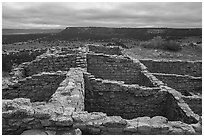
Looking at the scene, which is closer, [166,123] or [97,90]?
[166,123]

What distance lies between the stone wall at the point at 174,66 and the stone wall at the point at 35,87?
25.9 feet

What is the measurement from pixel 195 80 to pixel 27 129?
9694 millimetres

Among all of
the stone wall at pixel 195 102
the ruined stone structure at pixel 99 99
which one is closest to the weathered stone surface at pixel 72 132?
the ruined stone structure at pixel 99 99

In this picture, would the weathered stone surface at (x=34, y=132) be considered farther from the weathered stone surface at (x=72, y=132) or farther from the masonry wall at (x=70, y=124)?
the weathered stone surface at (x=72, y=132)

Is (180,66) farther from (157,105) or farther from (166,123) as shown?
(166,123)

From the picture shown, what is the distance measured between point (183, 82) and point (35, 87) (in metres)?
7.24

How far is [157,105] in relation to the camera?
838cm

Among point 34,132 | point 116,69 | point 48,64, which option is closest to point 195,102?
point 116,69

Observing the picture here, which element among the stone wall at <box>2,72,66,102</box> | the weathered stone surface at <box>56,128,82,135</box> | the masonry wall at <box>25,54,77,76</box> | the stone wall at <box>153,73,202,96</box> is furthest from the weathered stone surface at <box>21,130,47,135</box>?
the stone wall at <box>153,73,202,96</box>

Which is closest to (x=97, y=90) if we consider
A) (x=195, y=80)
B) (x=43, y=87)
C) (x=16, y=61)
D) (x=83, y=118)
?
(x=43, y=87)

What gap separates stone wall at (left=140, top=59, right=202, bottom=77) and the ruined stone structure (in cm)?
6

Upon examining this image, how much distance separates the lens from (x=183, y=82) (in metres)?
12.2

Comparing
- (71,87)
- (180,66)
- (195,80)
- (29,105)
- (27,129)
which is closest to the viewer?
(27,129)

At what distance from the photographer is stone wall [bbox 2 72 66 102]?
27.6 ft
